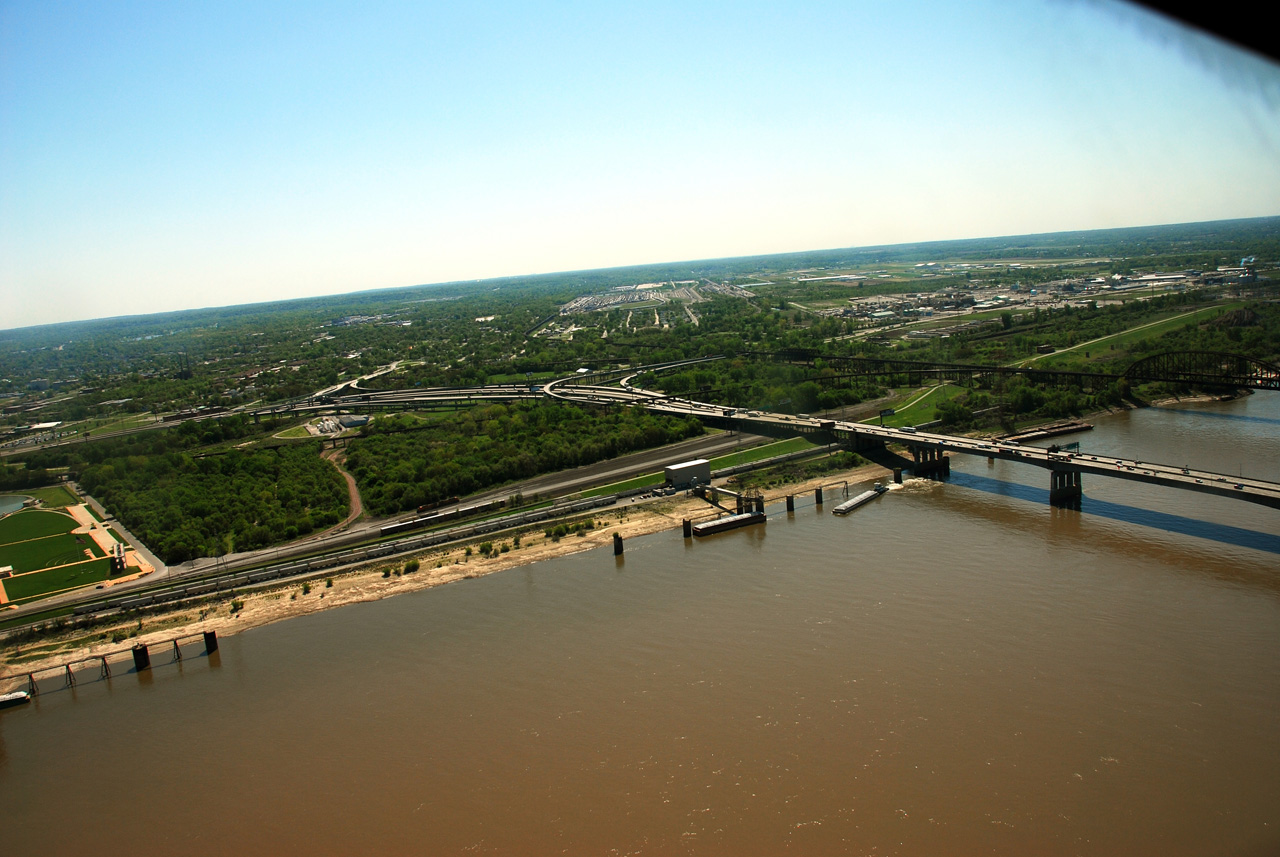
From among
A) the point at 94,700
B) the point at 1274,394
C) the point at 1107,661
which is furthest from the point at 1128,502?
the point at 94,700

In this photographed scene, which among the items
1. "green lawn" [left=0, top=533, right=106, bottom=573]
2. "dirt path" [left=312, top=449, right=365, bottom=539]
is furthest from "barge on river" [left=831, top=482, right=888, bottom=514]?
"green lawn" [left=0, top=533, right=106, bottom=573]

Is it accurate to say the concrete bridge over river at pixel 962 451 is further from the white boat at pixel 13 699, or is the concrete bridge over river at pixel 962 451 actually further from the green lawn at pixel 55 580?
the white boat at pixel 13 699

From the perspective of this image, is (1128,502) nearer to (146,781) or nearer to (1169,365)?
(1169,365)

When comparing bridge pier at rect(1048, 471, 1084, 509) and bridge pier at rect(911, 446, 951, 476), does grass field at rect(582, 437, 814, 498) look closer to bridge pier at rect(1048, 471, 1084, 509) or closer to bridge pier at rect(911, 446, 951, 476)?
bridge pier at rect(911, 446, 951, 476)

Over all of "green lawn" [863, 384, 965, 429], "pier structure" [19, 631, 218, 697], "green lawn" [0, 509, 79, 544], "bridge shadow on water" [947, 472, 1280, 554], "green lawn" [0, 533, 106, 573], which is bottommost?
"bridge shadow on water" [947, 472, 1280, 554]

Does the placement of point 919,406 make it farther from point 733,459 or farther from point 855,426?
point 733,459

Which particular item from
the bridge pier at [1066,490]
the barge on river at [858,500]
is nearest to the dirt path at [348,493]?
the barge on river at [858,500]
